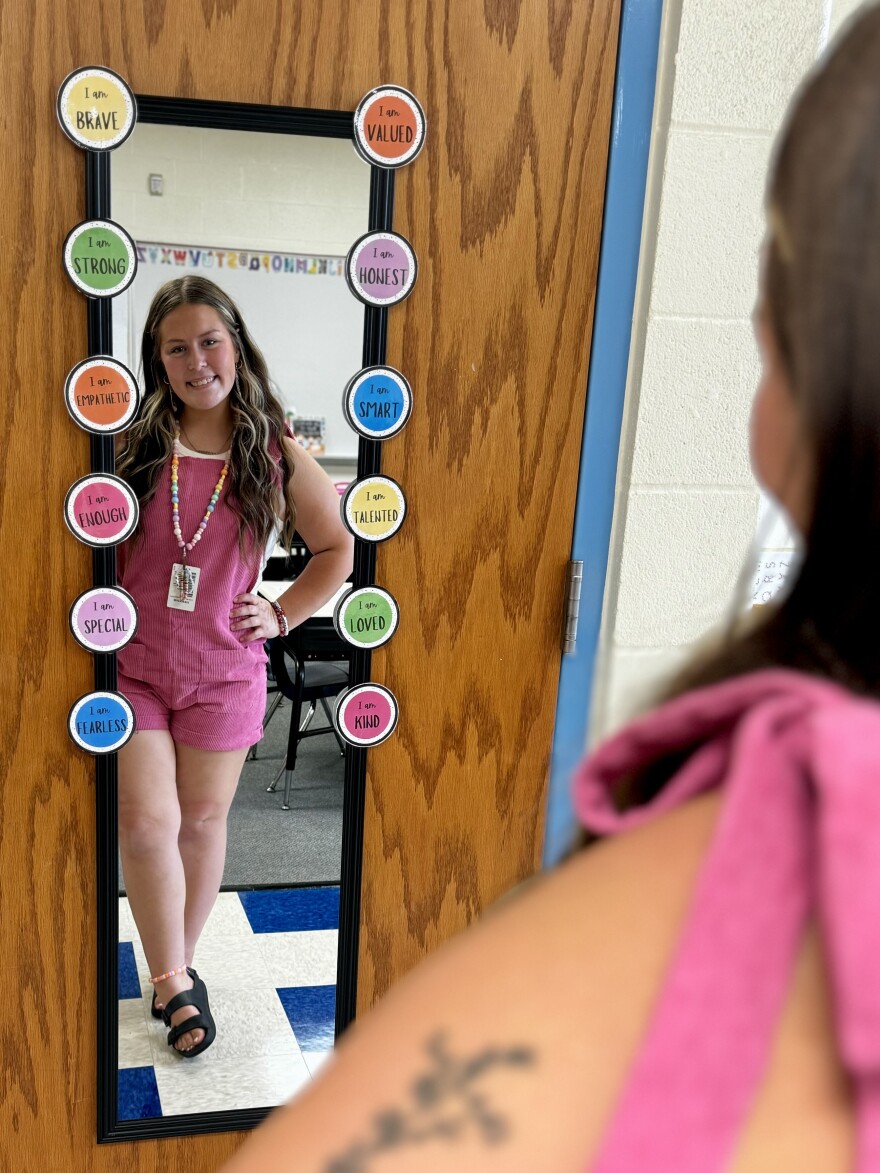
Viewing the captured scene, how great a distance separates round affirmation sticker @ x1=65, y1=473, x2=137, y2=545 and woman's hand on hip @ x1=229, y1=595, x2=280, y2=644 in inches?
7.3

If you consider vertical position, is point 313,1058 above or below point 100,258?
below

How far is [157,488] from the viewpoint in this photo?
1.52 meters

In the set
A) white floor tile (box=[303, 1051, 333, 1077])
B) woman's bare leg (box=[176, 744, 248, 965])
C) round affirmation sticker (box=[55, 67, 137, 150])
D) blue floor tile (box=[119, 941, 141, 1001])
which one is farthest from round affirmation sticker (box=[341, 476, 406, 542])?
white floor tile (box=[303, 1051, 333, 1077])

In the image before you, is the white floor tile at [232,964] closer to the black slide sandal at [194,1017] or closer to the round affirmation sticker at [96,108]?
the black slide sandal at [194,1017]

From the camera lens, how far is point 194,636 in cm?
157

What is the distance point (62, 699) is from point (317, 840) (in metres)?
0.42

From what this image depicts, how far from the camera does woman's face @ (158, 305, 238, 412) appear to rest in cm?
148

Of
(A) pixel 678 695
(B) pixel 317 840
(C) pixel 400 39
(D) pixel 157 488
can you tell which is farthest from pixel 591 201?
(A) pixel 678 695

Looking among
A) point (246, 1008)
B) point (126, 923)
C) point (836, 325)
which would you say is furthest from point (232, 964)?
point (836, 325)

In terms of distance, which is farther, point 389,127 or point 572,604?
point 572,604

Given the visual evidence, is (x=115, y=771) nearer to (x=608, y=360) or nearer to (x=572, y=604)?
(x=572, y=604)

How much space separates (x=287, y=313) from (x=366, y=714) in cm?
57

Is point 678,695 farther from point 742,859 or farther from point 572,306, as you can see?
point 572,306

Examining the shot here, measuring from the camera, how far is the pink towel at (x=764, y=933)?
393 millimetres
